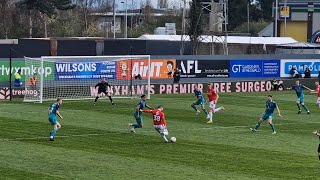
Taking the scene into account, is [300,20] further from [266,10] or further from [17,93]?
[17,93]

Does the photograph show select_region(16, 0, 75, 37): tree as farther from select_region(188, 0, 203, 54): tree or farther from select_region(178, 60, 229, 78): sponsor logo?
select_region(178, 60, 229, 78): sponsor logo

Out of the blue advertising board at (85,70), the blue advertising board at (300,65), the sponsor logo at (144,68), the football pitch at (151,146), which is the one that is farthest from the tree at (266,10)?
the football pitch at (151,146)

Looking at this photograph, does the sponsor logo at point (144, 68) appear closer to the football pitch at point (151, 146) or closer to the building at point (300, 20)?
the football pitch at point (151, 146)

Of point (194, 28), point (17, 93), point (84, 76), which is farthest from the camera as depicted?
point (194, 28)

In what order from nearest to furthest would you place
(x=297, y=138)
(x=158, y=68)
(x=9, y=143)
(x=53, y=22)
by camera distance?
(x=9, y=143) < (x=297, y=138) < (x=158, y=68) < (x=53, y=22)

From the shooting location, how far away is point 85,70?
2574 inches

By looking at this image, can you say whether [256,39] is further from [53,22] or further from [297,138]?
[297,138]

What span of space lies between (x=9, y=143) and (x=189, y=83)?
1415 inches

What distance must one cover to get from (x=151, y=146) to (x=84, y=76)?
2845cm

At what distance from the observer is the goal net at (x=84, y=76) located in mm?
62062

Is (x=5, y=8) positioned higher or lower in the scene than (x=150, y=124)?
higher

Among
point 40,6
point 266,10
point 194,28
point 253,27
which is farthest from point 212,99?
point 266,10

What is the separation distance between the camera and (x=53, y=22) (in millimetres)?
117125

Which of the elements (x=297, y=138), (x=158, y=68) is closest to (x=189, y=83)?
(x=158, y=68)
